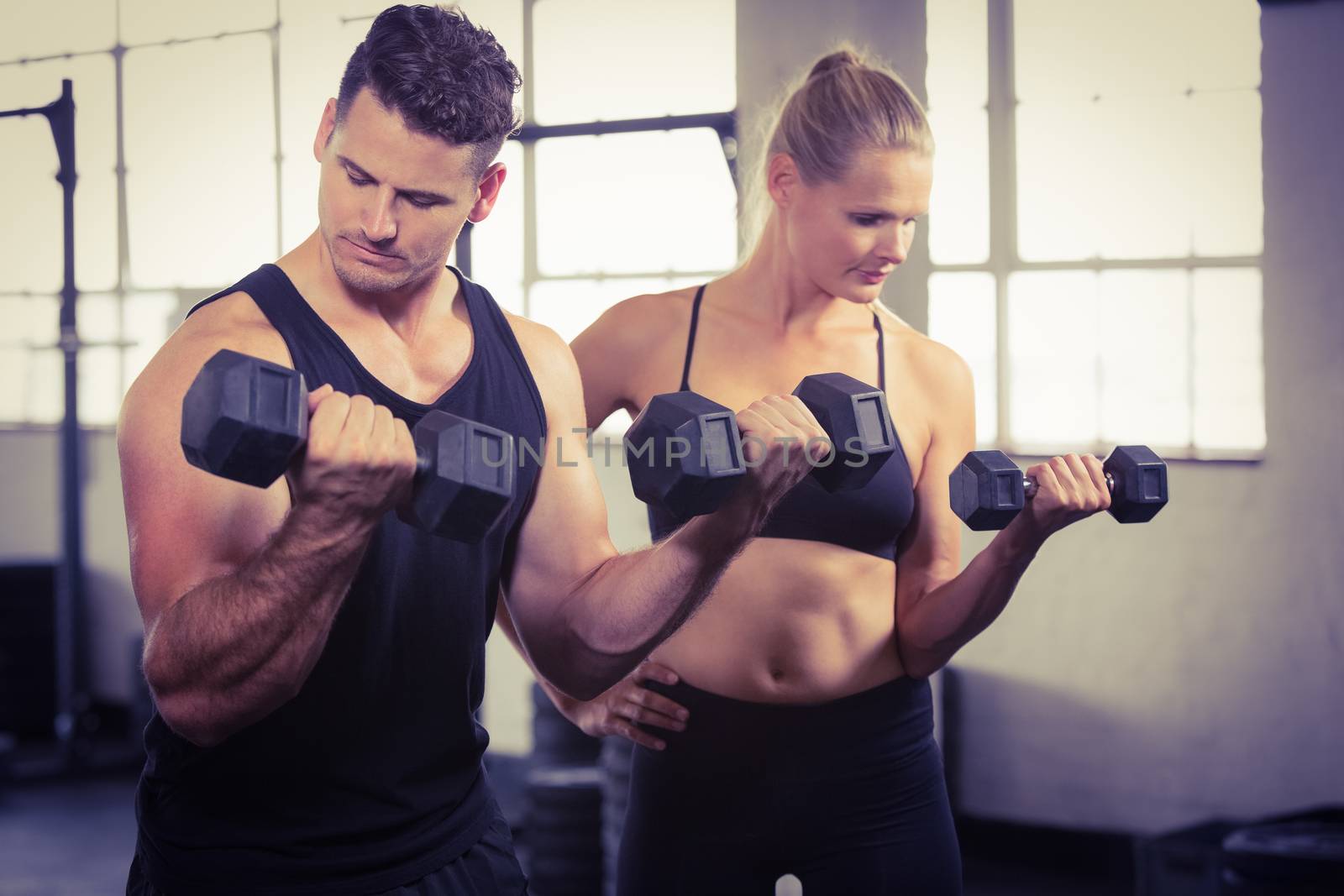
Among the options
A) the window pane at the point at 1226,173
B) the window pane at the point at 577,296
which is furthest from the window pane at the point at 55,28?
the window pane at the point at 1226,173

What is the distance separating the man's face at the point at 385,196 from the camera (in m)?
1.33

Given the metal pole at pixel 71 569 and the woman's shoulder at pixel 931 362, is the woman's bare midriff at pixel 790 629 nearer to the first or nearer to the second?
the woman's shoulder at pixel 931 362

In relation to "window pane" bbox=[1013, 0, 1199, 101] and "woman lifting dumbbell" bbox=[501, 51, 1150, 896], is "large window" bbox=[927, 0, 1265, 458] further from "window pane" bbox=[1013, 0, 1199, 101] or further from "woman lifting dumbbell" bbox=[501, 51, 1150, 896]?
"woman lifting dumbbell" bbox=[501, 51, 1150, 896]

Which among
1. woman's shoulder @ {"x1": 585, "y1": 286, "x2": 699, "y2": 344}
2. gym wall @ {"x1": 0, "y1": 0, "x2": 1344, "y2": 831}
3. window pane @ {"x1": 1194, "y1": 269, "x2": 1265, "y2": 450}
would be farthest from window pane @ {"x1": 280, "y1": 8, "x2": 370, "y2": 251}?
woman's shoulder @ {"x1": 585, "y1": 286, "x2": 699, "y2": 344}

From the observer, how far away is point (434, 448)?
3.70 feet

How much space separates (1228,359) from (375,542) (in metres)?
3.79

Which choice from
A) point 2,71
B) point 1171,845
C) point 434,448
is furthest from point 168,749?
point 2,71

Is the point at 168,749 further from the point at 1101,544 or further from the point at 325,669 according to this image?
the point at 1101,544

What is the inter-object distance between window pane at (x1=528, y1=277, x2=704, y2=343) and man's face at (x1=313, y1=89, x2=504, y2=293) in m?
3.87

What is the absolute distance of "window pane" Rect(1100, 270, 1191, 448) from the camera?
441cm

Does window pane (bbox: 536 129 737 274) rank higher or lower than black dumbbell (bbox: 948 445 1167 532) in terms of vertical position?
higher

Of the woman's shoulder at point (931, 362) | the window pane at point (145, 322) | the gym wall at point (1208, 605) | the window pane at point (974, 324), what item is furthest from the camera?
the window pane at point (145, 322)

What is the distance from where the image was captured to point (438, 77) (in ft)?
4.36

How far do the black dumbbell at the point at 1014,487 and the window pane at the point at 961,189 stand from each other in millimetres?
3003
